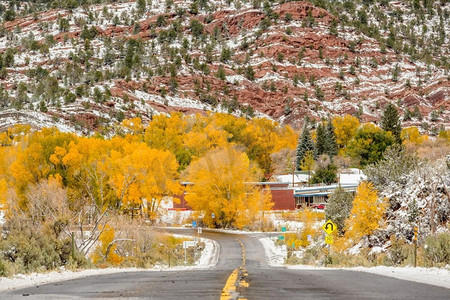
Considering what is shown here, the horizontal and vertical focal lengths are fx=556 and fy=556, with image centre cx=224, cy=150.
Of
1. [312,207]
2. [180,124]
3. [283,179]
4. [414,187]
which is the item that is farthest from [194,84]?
[414,187]

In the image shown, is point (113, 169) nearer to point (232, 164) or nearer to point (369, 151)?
point (232, 164)

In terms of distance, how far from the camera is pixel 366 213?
2752 cm

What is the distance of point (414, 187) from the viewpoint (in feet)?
85.9

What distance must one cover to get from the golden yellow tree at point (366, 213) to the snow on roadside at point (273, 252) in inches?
447

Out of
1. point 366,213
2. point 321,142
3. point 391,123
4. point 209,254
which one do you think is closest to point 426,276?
point 366,213

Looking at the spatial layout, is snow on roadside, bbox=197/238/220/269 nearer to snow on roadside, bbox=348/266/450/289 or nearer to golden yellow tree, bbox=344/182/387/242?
golden yellow tree, bbox=344/182/387/242

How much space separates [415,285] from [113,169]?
49538 millimetres

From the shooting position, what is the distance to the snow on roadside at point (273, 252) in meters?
41.0

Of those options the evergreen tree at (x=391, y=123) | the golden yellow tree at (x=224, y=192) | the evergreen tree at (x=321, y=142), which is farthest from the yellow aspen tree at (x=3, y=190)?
the evergreen tree at (x=321, y=142)

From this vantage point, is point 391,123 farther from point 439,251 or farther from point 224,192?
point 439,251

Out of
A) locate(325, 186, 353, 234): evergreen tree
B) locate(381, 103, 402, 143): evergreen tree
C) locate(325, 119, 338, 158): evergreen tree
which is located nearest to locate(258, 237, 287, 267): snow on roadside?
locate(325, 186, 353, 234): evergreen tree

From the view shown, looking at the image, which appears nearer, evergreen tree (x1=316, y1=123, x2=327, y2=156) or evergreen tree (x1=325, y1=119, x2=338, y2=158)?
evergreen tree (x1=325, y1=119, x2=338, y2=158)

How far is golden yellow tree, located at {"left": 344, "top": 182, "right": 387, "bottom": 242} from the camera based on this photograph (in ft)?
90.0

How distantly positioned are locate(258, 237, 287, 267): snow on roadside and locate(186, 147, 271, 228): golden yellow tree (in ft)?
27.3
